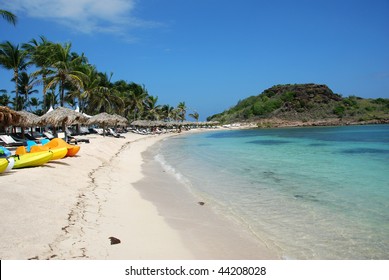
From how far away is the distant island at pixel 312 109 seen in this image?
7519 cm

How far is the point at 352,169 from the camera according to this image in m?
11.2

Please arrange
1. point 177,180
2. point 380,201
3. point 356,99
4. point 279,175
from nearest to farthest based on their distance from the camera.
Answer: point 380,201 → point 177,180 → point 279,175 → point 356,99

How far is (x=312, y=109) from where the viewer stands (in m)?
81.3

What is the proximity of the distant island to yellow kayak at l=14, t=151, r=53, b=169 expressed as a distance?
244 feet

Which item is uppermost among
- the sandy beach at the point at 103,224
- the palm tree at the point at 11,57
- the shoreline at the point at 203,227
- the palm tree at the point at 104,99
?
the palm tree at the point at 11,57

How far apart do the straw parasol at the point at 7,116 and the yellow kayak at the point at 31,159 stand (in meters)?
3.73

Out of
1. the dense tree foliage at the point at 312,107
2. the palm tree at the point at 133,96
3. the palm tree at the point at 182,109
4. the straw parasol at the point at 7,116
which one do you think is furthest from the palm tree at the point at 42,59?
the dense tree foliage at the point at 312,107

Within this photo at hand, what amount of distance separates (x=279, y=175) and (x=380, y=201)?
12.0 ft

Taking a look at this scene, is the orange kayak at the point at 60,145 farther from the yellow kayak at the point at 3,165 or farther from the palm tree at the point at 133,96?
the palm tree at the point at 133,96

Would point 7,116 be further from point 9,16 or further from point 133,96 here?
point 133,96

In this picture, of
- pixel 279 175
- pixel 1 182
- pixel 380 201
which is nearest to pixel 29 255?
pixel 1 182

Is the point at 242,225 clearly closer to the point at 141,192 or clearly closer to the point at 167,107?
the point at 141,192

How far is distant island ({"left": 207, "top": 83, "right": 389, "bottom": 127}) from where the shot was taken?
247ft

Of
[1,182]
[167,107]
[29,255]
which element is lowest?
[29,255]
